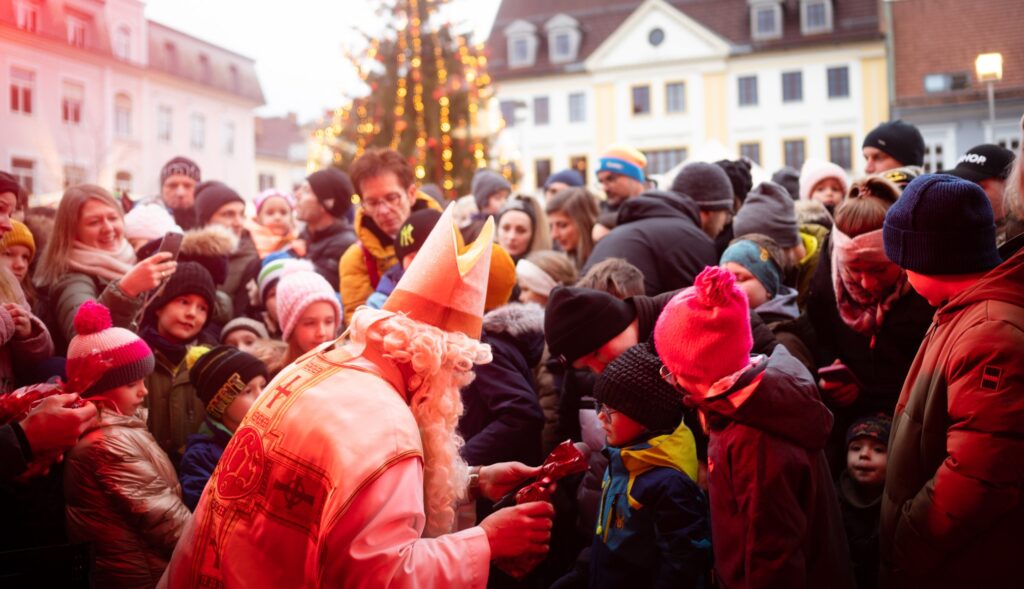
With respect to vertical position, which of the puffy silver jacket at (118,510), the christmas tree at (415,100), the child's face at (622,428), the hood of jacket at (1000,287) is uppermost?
the christmas tree at (415,100)

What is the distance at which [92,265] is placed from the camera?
15.5 ft

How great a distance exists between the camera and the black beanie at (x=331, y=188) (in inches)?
250

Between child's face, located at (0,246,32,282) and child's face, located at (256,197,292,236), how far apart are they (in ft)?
7.71

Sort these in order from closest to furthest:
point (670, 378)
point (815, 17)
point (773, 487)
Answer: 1. point (773, 487)
2. point (670, 378)
3. point (815, 17)

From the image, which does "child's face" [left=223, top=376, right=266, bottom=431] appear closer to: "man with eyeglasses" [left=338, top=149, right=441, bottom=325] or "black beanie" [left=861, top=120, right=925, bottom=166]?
"man with eyeglasses" [left=338, top=149, right=441, bottom=325]

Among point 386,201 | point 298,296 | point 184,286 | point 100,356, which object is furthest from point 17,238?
point 386,201

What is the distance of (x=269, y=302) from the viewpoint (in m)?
5.42

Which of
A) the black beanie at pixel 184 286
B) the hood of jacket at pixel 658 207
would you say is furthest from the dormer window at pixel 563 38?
the black beanie at pixel 184 286

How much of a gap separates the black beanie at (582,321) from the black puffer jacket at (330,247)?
9.66 ft

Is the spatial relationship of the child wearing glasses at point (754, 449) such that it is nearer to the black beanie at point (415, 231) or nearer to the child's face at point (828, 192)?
the black beanie at point (415, 231)

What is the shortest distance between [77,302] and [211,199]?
2.22 metres

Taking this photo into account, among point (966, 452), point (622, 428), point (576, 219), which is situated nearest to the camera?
point (966, 452)

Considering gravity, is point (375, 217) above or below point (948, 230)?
above

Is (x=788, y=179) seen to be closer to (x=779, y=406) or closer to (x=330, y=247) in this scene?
(x=330, y=247)
